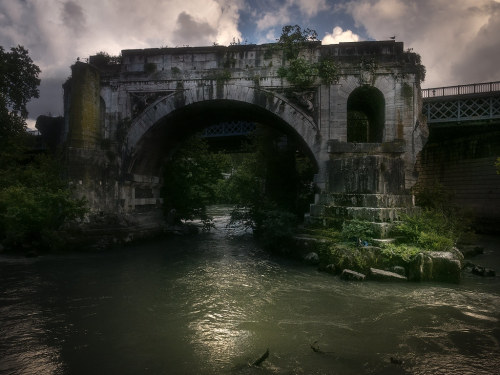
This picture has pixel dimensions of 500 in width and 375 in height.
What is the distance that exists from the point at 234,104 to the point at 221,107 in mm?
662

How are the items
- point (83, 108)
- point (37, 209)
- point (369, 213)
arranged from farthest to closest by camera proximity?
1. point (83, 108)
2. point (37, 209)
3. point (369, 213)

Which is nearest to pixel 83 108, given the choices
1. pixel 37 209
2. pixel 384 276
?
pixel 37 209

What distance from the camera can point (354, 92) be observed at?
36.6ft

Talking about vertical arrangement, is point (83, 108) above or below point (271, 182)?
above

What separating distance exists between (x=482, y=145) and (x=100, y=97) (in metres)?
19.3

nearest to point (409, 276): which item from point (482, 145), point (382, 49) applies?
point (382, 49)

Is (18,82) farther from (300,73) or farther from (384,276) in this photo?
(384,276)

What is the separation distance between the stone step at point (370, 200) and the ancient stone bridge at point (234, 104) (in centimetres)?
9

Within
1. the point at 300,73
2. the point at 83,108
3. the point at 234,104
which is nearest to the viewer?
the point at 300,73

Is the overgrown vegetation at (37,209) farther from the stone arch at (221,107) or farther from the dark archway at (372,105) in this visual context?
the dark archway at (372,105)

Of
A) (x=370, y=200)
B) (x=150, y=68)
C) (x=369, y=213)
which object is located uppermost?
(x=150, y=68)

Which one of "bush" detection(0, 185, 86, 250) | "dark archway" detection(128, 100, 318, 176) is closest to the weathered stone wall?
"dark archway" detection(128, 100, 318, 176)

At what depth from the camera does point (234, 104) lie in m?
11.8

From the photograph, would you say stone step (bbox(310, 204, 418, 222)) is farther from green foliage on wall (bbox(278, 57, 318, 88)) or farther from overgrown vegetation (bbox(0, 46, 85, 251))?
overgrown vegetation (bbox(0, 46, 85, 251))
